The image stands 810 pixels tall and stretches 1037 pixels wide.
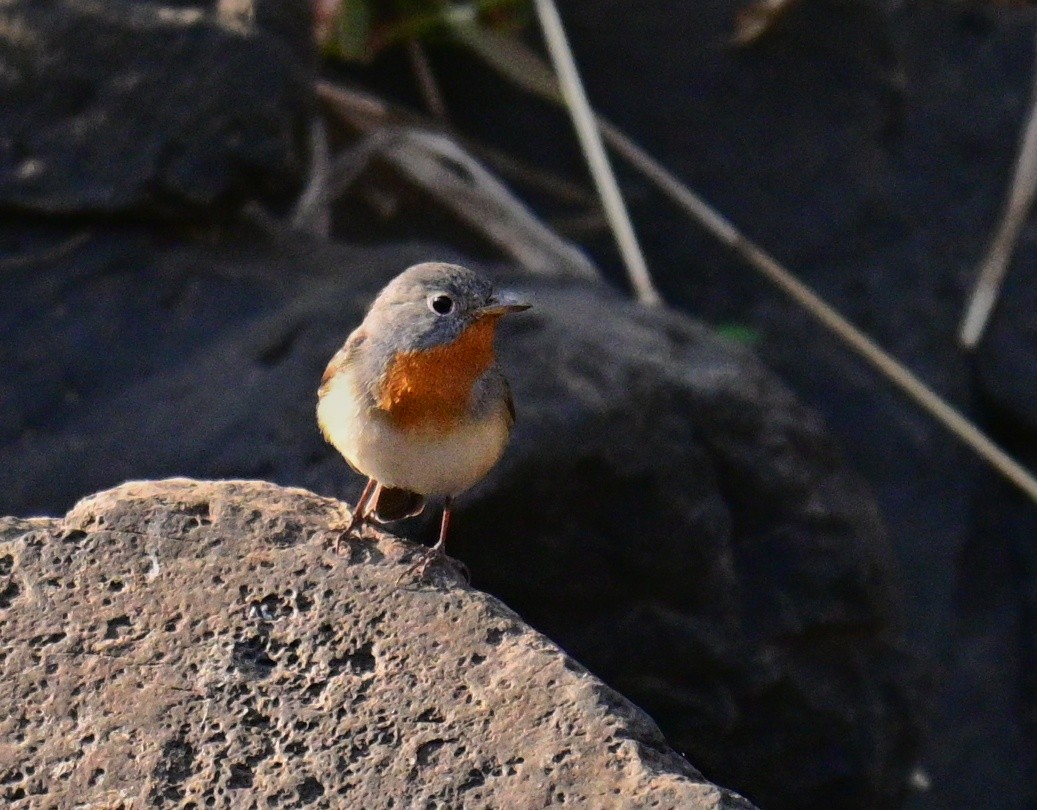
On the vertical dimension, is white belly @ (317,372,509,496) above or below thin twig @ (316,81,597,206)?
above

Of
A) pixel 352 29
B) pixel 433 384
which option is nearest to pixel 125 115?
pixel 352 29

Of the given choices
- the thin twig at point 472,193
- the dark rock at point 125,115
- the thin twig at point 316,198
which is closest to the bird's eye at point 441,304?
the dark rock at point 125,115

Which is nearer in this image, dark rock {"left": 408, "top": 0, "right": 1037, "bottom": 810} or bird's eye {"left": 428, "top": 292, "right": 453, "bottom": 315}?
bird's eye {"left": 428, "top": 292, "right": 453, "bottom": 315}

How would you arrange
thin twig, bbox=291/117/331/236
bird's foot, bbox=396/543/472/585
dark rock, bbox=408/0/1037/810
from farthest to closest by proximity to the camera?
dark rock, bbox=408/0/1037/810 < thin twig, bbox=291/117/331/236 < bird's foot, bbox=396/543/472/585

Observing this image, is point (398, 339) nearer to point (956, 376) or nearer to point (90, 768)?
point (90, 768)

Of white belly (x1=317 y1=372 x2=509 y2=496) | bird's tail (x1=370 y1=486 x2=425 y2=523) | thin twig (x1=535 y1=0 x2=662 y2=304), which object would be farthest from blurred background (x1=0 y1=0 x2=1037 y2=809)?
white belly (x1=317 y1=372 x2=509 y2=496)

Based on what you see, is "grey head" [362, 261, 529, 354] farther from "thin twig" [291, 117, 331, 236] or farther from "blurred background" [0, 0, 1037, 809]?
"thin twig" [291, 117, 331, 236]

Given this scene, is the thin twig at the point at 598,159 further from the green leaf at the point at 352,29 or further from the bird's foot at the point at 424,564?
the bird's foot at the point at 424,564
